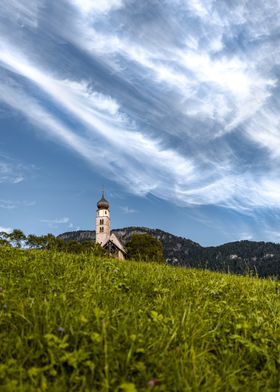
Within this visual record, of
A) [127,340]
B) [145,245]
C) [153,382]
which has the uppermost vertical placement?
[145,245]

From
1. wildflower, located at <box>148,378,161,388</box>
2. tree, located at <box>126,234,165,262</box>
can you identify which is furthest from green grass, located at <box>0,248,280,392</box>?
tree, located at <box>126,234,165,262</box>

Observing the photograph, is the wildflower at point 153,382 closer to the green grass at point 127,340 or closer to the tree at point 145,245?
the green grass at point 127,340

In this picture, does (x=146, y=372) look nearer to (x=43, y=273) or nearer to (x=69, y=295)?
(x=69, y=295)

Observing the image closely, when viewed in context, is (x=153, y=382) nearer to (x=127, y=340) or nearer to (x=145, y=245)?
(x=127, y=340)

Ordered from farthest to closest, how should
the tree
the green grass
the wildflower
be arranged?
the tree, the green grass, the wildflower

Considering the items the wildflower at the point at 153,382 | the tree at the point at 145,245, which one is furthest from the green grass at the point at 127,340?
the tree at the point at 145,245

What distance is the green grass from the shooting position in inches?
188

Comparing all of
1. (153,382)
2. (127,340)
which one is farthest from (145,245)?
(153,382)

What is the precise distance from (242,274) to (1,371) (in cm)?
1226

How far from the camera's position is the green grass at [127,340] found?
4.77 m

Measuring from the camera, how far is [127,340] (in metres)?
5.34

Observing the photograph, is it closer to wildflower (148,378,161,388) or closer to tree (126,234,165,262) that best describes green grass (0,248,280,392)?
wildflower (148,378,161,388)

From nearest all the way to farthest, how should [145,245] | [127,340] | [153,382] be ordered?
[153,382] < [127,340] < [145,245]

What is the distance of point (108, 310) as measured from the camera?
6.42m
